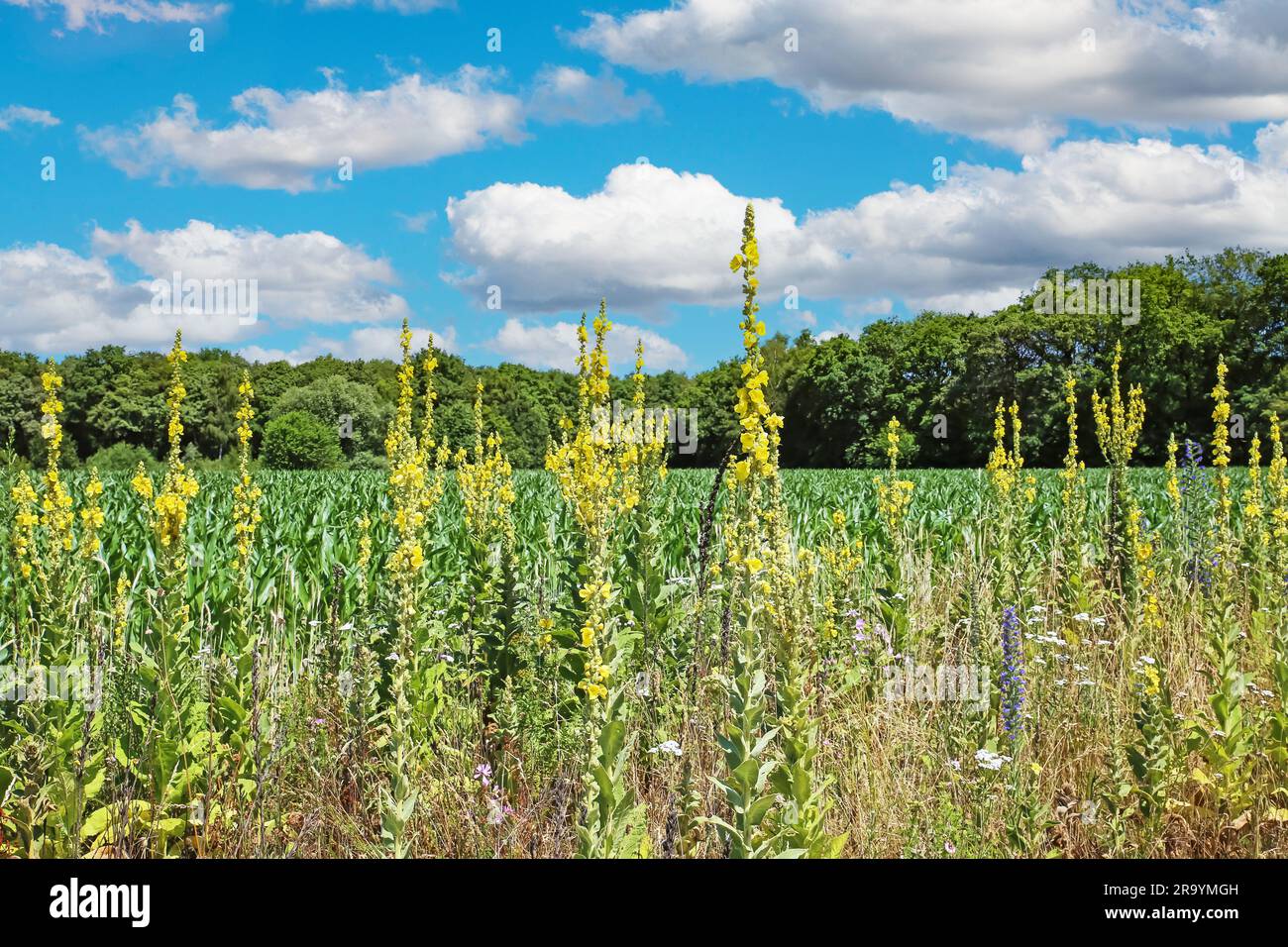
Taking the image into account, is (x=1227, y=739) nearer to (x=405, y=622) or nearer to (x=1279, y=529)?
(x=1279, y=529)

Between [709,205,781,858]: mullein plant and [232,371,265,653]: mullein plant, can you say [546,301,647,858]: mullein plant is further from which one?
[232,371,265,653]: mullein plant

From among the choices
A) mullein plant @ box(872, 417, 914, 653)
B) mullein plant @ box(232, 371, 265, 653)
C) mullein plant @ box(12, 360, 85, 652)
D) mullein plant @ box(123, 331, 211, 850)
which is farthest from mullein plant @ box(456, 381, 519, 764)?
mullein plant @ box(872, 417, 914, 653)

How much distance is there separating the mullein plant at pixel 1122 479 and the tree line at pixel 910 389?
40.6 metres

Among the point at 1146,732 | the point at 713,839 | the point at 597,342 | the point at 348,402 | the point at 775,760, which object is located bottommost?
the point at 713,839

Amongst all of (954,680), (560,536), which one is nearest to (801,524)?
(560,536)

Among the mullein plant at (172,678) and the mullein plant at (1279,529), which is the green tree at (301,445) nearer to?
the mullein plant at (172,678)

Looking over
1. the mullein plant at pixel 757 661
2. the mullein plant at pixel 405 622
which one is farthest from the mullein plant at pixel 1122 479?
the mullein plant at pixel 405 622

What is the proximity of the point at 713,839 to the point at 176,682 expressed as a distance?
2447 millimetres

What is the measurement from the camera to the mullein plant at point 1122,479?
23.9 ft

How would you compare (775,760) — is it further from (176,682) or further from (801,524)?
(801,524)

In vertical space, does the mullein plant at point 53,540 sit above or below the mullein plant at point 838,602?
above

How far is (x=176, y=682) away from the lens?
4.09 metres

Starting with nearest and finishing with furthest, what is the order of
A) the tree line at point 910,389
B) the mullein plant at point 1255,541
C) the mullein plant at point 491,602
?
the mullein plant at point 491,602, the mullein plant at point 1255,541, the tree line at point 910,389

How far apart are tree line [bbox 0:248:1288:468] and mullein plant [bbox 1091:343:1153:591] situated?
133ft
